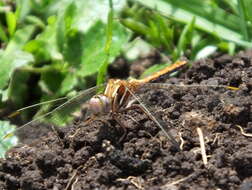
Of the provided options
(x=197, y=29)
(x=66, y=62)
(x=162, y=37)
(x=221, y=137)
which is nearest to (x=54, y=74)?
(x=66, y=62)

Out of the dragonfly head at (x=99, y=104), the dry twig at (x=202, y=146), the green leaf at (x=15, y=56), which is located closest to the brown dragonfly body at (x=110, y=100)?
the dragonfly head at (x=99, y=104)

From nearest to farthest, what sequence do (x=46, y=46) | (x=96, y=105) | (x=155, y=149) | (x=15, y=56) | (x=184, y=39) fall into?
(x=155, y=149)
(x=96, y=105)
(x=15, y=56)
(x=184, y=39)
(x=46, y=46)

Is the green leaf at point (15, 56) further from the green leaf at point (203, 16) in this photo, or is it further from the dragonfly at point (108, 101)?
the green leaf at point (203, 16)

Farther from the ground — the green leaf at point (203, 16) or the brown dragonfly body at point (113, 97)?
the green leaf at point (203, 16)

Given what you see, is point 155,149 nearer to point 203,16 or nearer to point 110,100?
point 110,100

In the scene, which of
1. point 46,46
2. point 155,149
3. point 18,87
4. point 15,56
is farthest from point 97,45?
point 155,149

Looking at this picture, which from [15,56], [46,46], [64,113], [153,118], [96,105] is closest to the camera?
[153,118]

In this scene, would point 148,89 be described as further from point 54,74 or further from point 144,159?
point 54,74
